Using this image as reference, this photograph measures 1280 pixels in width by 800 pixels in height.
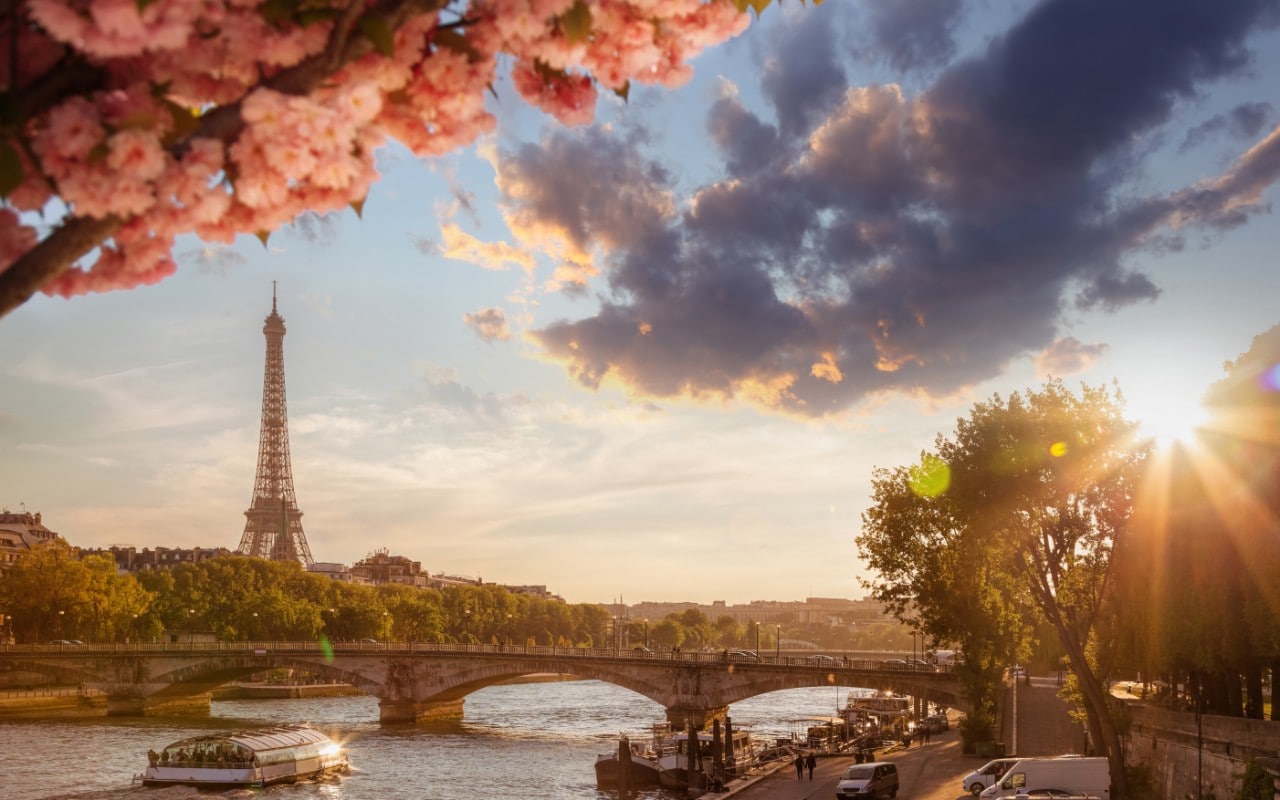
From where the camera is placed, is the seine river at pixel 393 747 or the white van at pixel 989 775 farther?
the seine river at pixel 393 747

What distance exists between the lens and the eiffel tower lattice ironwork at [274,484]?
159750mm

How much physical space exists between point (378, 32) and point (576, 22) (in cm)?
87

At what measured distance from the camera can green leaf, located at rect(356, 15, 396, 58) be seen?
388 cm

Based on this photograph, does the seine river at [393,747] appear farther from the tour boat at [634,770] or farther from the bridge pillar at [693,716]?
the bridge pillar at [693,716]

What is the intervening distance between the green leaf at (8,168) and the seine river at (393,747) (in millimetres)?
37316

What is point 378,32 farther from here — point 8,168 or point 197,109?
point 8,168

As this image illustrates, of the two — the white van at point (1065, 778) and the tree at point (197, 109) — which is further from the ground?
the tree at point (197, 109)

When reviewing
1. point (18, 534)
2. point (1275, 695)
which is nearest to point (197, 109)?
point (1275, 695)

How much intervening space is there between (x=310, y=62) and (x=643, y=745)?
56.7m

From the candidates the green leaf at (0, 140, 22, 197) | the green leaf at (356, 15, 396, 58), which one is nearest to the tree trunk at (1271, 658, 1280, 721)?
the green leaf at (356, 15, 396, 58)

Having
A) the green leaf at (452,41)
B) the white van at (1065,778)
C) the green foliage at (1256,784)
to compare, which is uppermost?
the green leaf at (452,41)

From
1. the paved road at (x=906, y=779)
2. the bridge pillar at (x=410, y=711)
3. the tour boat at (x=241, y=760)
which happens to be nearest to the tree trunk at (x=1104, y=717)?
the paved road at (x=906, y=779)

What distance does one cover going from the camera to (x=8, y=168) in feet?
12.2

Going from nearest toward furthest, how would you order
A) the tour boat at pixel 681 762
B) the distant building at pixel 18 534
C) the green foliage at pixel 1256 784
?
the green foliage at pixel 1256 784 < the tour boat at pixel 681 762 < the distant building at pixel 18 534
